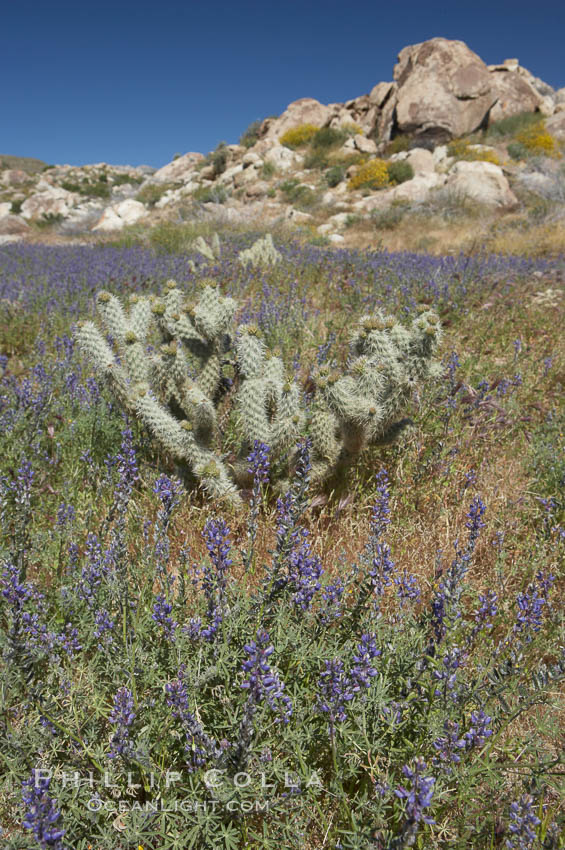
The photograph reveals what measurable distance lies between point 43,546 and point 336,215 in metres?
17.7

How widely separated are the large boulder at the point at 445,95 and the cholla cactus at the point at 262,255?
68.2 ft

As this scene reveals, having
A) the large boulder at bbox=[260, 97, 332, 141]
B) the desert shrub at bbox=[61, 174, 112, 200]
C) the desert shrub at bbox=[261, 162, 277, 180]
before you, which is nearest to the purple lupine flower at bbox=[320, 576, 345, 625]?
the desert shrub at bbox=[261, 162, 277, 180]

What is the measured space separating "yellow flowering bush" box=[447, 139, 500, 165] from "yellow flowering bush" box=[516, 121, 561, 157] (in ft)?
7.17

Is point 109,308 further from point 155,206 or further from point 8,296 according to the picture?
point 155,206

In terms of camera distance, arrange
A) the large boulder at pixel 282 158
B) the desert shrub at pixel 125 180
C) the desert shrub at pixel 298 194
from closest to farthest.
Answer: the desert shrub at pixel 298 194 → the large boulder at pixel 282 158 → the desert shrub at pixel 125 180

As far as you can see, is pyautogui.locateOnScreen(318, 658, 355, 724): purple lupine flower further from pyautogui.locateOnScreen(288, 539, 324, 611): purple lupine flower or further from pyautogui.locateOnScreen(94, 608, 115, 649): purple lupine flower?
pyautogui.locateOnScreen(94, 608, 115, 649): purple lupine flower

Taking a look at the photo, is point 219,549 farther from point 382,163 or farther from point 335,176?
point 335,176

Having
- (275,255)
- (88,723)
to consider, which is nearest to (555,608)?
(88,723)

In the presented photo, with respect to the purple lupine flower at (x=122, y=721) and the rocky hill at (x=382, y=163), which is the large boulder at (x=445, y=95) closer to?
the rocky hill at (x=382, y=163)

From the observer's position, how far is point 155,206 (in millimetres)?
25016

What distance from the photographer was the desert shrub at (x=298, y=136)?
2750 cm

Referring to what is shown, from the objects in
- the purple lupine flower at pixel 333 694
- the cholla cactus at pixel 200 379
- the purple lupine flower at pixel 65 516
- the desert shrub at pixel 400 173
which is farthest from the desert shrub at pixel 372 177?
the purple lupine flower at pixel 333 694

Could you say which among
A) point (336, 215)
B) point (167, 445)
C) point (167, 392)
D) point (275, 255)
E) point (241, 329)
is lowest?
point (167, 445)

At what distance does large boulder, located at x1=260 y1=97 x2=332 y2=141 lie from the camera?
30.0 m
